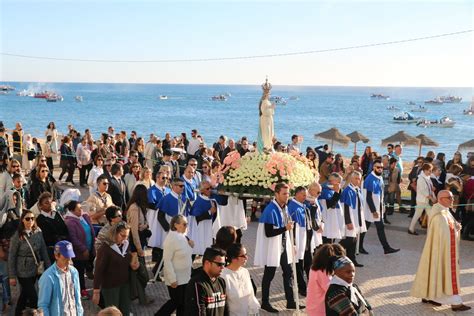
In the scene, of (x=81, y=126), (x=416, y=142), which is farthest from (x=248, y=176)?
(x=81, y=126)

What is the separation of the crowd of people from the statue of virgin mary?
2.71 ft

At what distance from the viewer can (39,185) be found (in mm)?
11383

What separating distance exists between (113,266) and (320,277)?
268 centimetres

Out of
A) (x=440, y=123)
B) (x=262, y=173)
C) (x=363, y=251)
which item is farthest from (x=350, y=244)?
(x=440, y=123)

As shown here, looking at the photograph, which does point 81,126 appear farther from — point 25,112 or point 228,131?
point 25,112

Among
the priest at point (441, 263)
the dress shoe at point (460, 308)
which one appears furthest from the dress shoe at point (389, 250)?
the dress shoe at point (460, 308)

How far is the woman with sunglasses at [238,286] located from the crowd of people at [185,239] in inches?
0.4

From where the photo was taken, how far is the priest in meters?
9.55

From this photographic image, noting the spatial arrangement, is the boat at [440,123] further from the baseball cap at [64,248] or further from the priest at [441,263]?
the baseball cap at [64,248]

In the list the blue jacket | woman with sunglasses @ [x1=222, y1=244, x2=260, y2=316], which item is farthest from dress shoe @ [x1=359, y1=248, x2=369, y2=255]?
the blue jacket

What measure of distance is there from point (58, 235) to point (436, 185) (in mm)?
9138

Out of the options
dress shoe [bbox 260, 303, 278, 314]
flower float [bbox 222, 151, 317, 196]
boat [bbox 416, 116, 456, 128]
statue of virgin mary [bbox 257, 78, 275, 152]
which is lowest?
boat [bbox 416, 116, 456, 128]

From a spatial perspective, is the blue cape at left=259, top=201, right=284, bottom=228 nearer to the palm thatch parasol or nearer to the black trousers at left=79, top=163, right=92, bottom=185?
the black trousers at left=79, top=163, right=92, bottom=185

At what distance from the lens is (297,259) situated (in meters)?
9.83
